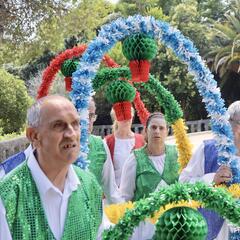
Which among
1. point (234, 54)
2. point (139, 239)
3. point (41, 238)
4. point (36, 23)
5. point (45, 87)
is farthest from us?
point (234, 54)

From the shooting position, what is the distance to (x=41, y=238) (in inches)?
90.1

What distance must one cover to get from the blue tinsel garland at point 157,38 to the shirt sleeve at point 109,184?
67 cm

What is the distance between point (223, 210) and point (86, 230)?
0.60m

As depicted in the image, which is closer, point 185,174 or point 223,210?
point 223,210

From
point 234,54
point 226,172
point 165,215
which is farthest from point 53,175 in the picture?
point 234,54

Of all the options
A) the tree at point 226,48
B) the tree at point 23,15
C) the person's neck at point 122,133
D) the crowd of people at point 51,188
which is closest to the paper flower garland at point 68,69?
the person's neck at point 122,133

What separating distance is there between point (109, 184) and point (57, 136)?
254 centimetres

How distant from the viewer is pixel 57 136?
231 cm

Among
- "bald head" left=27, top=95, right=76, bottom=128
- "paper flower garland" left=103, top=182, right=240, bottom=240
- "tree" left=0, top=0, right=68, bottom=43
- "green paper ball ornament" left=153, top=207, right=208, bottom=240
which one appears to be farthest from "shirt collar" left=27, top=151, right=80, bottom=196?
"tree" left=0, top=0, right=68, bottom=43

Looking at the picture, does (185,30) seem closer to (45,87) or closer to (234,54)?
(234,54)

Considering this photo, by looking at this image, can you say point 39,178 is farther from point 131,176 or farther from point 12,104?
point 12,104

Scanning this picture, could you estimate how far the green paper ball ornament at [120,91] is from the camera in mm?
4848

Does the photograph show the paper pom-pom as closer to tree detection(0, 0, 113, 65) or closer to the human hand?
the human hand

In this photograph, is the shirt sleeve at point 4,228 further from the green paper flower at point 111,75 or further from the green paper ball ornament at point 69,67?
the green paper ball ornament at point 69,67
